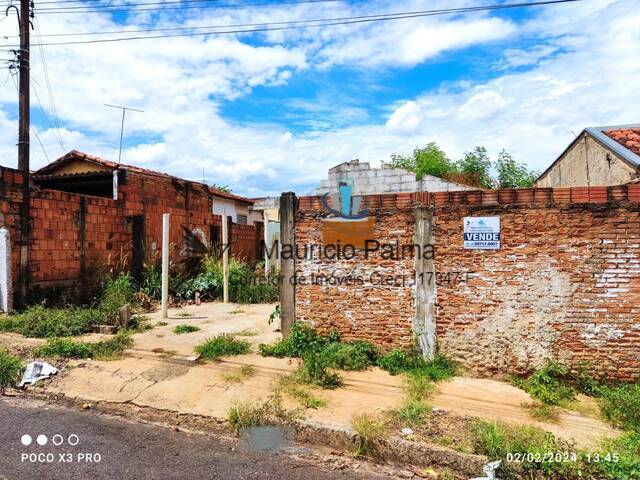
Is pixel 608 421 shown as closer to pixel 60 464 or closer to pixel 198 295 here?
pixel 60 464

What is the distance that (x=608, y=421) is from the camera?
381 centimetres

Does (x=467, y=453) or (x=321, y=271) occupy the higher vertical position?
(x=321, y=271)

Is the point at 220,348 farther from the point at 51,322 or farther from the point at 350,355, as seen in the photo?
the point at 51,322

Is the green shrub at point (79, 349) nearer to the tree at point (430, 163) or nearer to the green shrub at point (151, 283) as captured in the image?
the green shrub at point (151, 283)

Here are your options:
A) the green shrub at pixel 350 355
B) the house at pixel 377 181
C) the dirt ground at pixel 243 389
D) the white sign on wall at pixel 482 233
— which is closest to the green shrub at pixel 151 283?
the dirt ground at pixel 243 389

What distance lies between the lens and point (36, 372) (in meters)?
5.07

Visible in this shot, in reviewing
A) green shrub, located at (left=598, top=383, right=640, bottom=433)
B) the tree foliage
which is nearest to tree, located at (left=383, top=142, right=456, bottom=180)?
the tree foliage

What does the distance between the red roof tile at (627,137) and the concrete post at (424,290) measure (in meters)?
4.94

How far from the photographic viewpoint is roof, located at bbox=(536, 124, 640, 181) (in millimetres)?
6940

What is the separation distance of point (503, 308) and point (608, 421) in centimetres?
143

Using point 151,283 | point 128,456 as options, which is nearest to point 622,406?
point 128,456

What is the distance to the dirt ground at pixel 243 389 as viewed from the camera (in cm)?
388

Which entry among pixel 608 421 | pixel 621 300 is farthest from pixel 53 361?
pixel 621 300

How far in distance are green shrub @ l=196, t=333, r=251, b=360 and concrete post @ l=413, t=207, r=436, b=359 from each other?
8.10 ft
